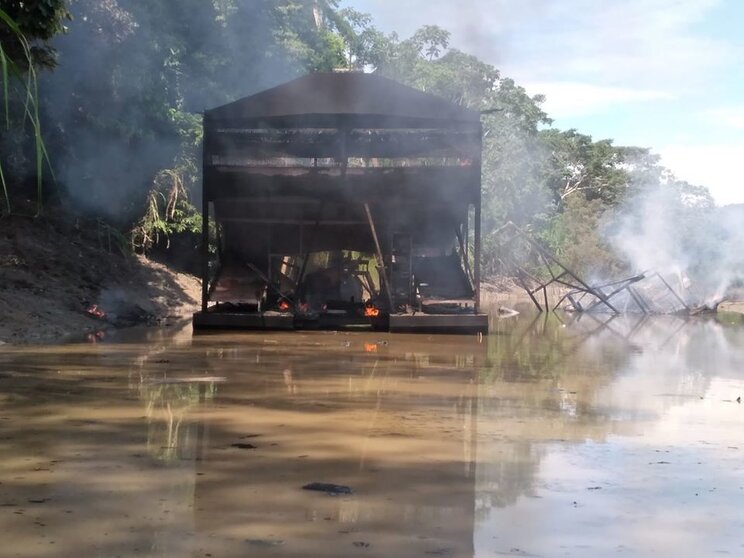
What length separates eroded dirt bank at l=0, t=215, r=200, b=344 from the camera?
1530 centimetres

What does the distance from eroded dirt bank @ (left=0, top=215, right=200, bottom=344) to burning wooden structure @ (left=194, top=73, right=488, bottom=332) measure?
227 centimetres

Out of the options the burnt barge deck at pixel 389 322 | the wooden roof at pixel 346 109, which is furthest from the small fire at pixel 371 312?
the wooden roof at pixel 346 109

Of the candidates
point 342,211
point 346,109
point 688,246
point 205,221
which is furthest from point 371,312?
point 688,246

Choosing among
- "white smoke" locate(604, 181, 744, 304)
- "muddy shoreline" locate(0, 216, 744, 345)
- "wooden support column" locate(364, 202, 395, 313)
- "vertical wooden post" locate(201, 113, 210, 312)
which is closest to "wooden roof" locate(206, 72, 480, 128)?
"vertical wooden post" locate(201, 113, 210, 312)

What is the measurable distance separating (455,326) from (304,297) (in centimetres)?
334

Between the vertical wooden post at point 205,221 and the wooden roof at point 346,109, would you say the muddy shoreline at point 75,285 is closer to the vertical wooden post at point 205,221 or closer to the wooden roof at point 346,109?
the vertical wooden post at point 205,221

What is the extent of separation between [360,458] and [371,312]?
1120cm

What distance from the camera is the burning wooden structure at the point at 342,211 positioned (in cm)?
1750

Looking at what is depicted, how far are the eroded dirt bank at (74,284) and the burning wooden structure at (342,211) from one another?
2.27 m

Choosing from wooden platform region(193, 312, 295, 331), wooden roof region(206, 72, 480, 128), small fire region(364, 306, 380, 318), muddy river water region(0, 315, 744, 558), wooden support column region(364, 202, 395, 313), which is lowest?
muddy river water region(0, 315, 744, 558)

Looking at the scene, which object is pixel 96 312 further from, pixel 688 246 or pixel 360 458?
pixel 688 246

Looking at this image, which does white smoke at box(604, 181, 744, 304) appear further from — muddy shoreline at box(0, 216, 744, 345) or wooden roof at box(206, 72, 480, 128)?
muddy shoreline at box(0, 216, 744, 345)

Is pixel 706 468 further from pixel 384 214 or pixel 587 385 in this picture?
pixel 384 214

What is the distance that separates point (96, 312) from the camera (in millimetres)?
17250
